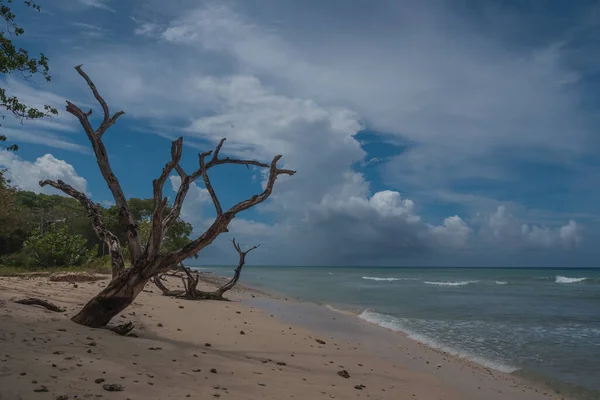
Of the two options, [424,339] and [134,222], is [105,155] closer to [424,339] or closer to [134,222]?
[134,222]

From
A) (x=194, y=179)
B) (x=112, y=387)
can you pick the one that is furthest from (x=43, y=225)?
(x=112, y=387)

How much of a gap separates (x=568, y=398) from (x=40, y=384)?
366 inches

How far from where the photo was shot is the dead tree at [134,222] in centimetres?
788

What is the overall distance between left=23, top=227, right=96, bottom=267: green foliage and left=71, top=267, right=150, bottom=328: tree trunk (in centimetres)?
1788

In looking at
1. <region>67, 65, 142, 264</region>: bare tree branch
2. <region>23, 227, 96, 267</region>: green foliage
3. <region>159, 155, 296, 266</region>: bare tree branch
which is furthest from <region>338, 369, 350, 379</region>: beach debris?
<region>23, 227, 96, 267</region>: green foliage

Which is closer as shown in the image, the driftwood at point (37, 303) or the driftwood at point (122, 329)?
the driftwood at point (122, 329)

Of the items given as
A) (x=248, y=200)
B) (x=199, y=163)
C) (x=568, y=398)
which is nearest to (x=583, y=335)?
(x=568, y=398)

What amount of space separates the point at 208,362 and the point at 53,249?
20.4 metres

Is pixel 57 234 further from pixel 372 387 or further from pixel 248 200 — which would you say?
pixel 372 387

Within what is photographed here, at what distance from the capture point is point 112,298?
7.89m

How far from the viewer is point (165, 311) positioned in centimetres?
1180

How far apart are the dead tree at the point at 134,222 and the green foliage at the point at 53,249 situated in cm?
1630

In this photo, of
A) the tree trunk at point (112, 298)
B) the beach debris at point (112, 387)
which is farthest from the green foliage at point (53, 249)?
the beach debris at point (112, 387)

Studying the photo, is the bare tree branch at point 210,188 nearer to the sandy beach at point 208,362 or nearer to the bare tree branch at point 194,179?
the bare tree branch at point 194,179
